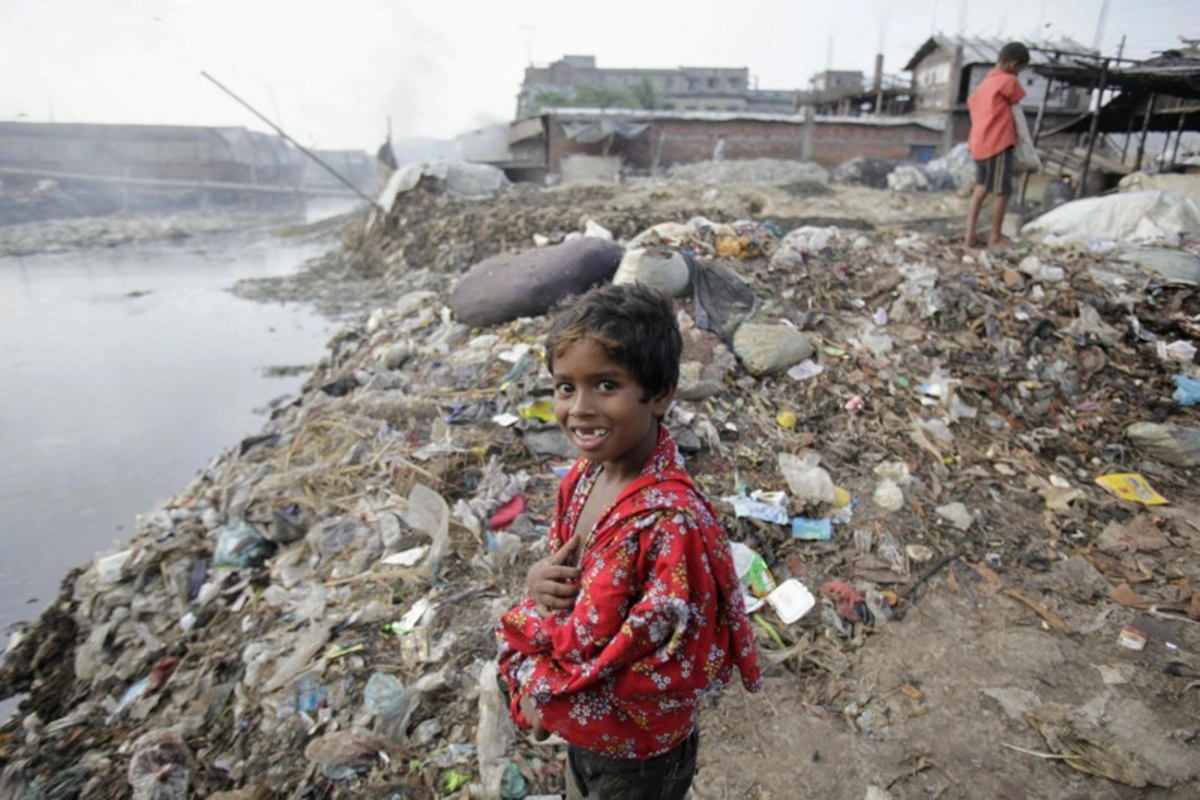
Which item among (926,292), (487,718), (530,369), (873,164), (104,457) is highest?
(873,164)

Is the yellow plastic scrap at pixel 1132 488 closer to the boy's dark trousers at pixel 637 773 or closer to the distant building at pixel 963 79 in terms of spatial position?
the boy's dark trousers at pixel 637 773

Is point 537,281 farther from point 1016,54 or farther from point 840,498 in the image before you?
point 1016,54

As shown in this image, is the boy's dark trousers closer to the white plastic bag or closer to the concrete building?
the white plastic bag

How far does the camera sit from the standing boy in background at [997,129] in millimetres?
4641

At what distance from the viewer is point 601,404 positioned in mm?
948

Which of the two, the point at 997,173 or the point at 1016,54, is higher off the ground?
the point at 1016,54

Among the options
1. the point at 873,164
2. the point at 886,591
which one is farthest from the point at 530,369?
the point at 873,164

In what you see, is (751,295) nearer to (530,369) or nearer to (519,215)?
(530,369)

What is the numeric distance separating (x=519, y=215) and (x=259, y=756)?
8913 millimetres

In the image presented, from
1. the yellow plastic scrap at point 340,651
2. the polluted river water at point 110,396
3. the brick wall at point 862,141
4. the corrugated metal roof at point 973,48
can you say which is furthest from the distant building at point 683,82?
the yellow plastic scrap at point 340,651

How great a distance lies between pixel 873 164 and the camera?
50.0 feet

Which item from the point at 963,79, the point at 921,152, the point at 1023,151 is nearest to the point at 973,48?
the point at 963,79

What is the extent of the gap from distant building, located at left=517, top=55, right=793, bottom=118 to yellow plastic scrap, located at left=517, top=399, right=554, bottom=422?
3539 centimetres

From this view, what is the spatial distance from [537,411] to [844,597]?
1.78 m
